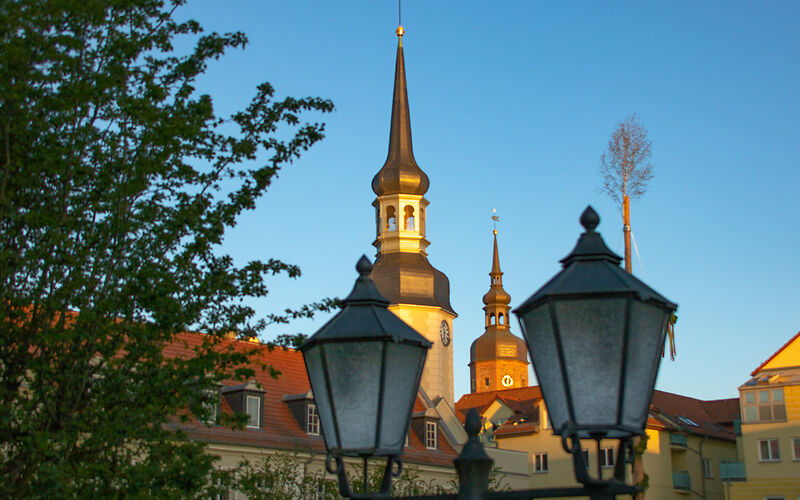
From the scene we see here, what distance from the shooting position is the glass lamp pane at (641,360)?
4129 mm

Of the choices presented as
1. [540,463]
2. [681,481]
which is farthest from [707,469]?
[540,463]

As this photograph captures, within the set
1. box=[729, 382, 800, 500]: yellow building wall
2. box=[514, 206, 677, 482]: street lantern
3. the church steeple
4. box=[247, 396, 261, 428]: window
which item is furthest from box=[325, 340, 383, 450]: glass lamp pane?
the church steeple

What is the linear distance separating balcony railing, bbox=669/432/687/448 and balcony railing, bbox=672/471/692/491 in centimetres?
151

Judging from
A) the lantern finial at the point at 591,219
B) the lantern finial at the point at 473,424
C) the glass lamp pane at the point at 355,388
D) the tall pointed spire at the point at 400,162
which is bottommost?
Answer: the lantern finial at the point at 473,424

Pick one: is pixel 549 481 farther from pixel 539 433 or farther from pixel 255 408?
pixel 255 408

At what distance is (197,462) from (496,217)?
85.5 m

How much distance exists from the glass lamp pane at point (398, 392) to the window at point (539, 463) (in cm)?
Answer: 4607

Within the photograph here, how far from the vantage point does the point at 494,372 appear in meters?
97.4

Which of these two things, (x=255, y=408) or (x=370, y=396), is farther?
(x=255, y=408)

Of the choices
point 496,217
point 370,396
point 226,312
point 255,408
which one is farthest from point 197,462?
point 496,217

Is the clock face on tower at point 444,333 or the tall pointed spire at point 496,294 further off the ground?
the tall pointed spire at point 496,294

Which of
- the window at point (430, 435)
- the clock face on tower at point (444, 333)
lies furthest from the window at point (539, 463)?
the window at point (430, 435)

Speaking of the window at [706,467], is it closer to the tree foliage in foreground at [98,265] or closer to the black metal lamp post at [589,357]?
the tree foliage in foreground at [98,265]

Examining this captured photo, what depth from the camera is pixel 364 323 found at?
206 inches
